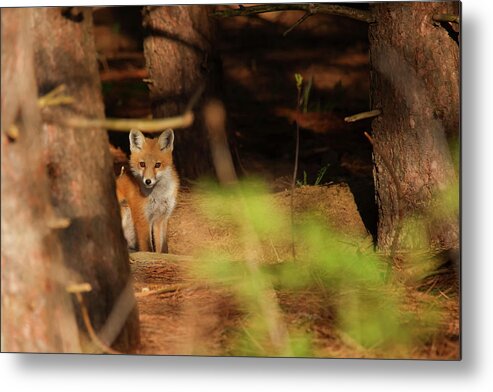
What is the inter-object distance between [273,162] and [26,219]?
66.3 inches

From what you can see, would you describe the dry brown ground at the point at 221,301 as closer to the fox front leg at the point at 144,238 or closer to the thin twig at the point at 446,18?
the fox front leg at the point at 144,238

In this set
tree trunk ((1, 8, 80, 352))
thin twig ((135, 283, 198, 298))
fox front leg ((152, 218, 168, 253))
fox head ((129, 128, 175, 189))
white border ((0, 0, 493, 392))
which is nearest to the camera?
tree trunk ((1, 8, 80, 352))

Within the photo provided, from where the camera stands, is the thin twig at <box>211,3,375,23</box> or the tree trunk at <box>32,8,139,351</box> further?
the thin twig at <box>211,3,375,23</box>

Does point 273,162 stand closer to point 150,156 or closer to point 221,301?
point 150,156

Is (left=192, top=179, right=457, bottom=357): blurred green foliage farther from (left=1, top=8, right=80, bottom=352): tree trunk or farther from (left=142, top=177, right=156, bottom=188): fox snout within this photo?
(left=1, top=8, right=80, bottom=352): tree trunk

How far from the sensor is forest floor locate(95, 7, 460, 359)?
153 inches

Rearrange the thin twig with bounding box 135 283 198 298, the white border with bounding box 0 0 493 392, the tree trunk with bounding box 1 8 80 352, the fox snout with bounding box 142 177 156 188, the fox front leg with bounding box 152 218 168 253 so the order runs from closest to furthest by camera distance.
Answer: the tree trunk with bounding box 1 8 80 352, the white border with bounding box 0 0 493 392, the thin twig with bounding box 135 283 198 298, the fox front leg with bounding box 152 218 168 253, the fox snout with bounding box 142 177 156 188

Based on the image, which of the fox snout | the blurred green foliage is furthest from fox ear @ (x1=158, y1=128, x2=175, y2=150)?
the blurred green foliage

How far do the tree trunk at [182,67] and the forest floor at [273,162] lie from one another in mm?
203

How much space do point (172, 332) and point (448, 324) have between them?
1.27 metres

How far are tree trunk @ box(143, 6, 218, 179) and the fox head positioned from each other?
8 centimetres

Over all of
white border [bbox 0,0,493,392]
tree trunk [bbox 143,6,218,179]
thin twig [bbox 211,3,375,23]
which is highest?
thin twig [bbox 211,3,375,23]

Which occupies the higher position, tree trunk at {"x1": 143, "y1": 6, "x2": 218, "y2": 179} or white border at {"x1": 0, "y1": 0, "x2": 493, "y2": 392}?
tree trunk at {"x1": 143, "y1": 6, "x2": 218, "y2": 179}

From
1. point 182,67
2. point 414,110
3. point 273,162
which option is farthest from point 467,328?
point 182,67
